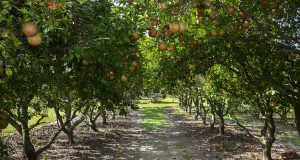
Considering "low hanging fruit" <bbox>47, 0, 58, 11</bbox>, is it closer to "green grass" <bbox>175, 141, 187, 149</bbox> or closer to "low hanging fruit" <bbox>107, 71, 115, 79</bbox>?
"low hanging fruit" <bbox>107, 71, 115, 79</bbox>

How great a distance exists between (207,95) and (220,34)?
11.1 metres

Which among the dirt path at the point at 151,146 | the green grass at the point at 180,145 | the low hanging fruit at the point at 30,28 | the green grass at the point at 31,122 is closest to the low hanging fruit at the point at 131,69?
the low hanging fruit at the point at 30,28

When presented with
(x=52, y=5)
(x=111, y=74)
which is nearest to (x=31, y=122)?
(x=111, y=74)

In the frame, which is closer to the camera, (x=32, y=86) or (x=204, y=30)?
(x=32, y=86)

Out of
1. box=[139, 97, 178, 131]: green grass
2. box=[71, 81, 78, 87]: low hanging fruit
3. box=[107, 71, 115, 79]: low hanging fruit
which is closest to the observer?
box=[107, 71, 115, 79]: low hanging fruit

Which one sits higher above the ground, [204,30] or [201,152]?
[204,30]

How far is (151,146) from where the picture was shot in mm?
19719

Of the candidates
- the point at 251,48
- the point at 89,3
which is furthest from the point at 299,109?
the point at 89,3

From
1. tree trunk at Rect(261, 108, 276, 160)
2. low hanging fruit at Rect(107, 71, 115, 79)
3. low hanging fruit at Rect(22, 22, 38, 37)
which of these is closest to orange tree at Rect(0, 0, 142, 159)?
low hanging fruit at Rect(107, 71, 115, 79)

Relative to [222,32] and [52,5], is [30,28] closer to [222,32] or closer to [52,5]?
[52,5]

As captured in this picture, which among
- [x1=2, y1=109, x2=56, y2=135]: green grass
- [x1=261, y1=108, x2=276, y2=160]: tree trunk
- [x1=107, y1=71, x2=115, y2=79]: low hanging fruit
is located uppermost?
[x1=107, y1=71, x2=115, y2=79]: low hanging fruit

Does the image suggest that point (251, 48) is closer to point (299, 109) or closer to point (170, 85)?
point (299, 109)

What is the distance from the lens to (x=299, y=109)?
845cm

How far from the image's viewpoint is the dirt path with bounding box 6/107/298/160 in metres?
16.5
